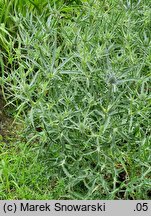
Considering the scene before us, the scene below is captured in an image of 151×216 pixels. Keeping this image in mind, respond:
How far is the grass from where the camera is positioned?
2.87 m

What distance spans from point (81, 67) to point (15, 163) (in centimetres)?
84

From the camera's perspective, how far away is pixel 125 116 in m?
2.91

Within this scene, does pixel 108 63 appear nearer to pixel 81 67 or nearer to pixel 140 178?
pixel 81 67

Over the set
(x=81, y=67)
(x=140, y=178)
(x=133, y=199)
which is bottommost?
(x=133, y=199)

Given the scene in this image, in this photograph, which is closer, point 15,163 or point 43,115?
point 43,115

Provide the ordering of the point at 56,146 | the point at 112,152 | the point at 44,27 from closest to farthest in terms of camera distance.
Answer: the point at 112,152
the point at 56,146
the point at 44,27

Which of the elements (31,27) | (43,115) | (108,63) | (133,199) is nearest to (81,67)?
(108,63)

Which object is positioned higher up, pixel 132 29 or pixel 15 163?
pixel 132 29

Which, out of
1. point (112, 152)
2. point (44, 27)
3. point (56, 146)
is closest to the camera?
point (112, 152)

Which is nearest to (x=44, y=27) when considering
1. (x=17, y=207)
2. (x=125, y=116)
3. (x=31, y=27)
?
(x=31, y=27)

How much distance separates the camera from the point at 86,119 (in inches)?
110

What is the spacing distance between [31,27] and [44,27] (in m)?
0.10

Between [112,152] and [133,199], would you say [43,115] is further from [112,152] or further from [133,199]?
[133,199]

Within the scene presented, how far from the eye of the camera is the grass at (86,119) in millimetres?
2865
